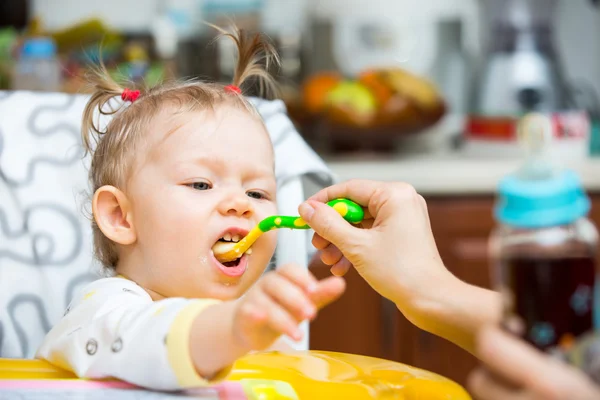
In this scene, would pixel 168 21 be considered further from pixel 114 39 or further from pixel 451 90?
pixel 451 90

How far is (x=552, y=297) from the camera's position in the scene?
49cm

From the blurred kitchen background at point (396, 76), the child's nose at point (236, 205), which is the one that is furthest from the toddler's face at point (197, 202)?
the blurred kitchen background at point (396, 76)

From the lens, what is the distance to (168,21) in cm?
213

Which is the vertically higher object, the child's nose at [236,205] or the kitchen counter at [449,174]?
the child's nose at [236,205]

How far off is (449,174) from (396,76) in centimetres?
27

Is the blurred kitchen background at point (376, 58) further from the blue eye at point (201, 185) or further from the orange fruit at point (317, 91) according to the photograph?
the blue eye at point (201, 185)

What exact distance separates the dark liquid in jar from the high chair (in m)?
0.64

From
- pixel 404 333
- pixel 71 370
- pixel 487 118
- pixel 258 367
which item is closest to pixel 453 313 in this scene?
pixel 258 367

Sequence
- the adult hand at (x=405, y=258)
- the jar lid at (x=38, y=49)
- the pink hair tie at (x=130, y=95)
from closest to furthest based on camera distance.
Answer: the adult hand at (x=405, y=258)
the pink hair tie at (x=130, y=95)
the jar lid at (x=38, y=49)

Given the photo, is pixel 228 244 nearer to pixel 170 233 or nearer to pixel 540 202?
pixel 170 233

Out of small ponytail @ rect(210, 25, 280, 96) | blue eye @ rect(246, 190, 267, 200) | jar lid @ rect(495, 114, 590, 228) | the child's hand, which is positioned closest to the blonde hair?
small ponytail @ rect(210, 25, 280, 96)

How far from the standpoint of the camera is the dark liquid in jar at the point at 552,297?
19.1 inches

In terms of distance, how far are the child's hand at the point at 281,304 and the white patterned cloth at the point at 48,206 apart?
1.64 feet

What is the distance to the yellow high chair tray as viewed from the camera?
2.39ft
